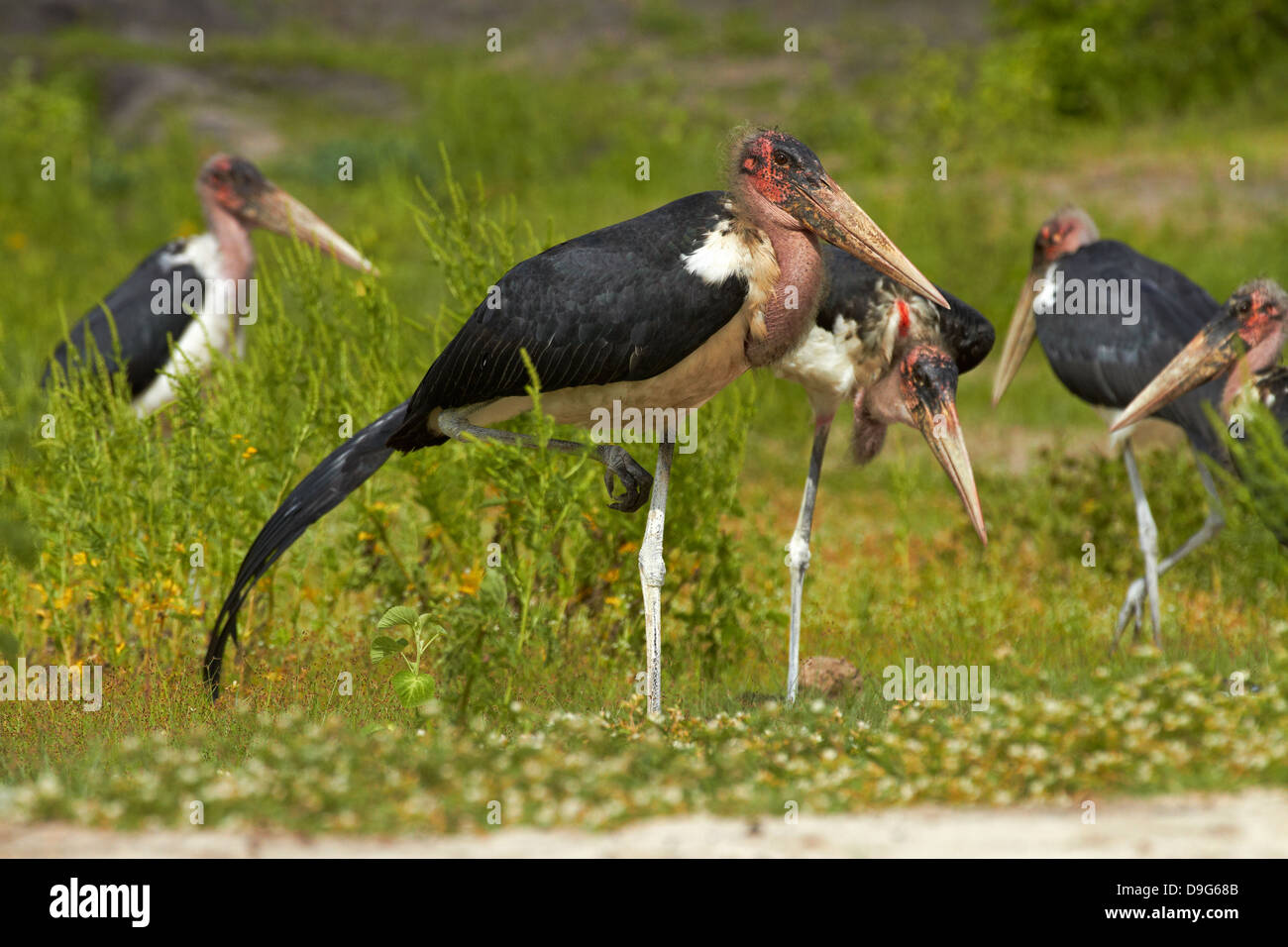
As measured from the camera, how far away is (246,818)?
395 cm

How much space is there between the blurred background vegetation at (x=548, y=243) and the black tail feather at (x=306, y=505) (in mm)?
300

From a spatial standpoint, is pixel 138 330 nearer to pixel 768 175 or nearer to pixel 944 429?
pixel 768 175

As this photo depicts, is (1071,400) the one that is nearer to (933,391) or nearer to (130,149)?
(933,391)

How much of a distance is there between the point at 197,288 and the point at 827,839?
5.23 metres

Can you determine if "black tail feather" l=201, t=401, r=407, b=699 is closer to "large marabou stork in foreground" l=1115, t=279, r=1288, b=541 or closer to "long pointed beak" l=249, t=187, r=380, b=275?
"long pointed beak" l=249, t=187, r=380, b=275

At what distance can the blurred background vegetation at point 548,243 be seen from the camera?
591 cm

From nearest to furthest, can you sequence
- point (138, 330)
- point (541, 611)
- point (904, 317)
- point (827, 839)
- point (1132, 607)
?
point (827, 839)
point (541, 611)
point (904, 317)
point (1132, 607)
point (138, 330)

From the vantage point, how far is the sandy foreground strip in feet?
12.1

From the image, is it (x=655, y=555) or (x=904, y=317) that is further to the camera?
(x=904, y=317)

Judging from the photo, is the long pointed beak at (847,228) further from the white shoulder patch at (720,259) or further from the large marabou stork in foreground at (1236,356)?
the large marabou stork in foreground at (1236,356)

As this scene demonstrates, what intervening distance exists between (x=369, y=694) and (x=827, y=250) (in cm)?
231

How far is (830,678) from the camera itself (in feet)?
19.1

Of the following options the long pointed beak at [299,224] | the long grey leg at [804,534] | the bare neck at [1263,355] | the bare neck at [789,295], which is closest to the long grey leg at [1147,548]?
the bare neck at [1263,355]

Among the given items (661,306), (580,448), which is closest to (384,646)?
(580,448)
